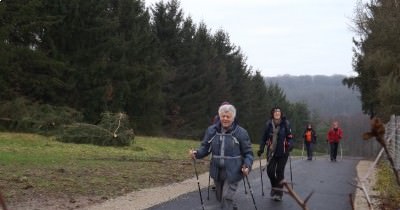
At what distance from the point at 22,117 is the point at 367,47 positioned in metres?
18.9

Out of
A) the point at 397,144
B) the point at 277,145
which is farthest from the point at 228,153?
the point at 397,144

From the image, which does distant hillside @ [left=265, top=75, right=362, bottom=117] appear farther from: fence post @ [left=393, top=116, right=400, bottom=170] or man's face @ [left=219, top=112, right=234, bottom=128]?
man's face @ [left=219, top=112, right=234, bottom=128]

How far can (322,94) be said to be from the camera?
164 m

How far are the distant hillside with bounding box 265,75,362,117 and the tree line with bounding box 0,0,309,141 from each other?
64.1m

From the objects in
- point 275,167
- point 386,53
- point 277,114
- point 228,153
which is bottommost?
point 275,167

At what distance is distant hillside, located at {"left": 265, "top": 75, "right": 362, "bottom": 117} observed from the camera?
144637mm

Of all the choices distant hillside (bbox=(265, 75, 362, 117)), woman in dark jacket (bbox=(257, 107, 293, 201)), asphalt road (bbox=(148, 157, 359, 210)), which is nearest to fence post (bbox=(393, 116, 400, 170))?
asphalt road (bbox=(148, 157, 359, 210))

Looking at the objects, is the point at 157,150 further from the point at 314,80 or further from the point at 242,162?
the point at 314,80

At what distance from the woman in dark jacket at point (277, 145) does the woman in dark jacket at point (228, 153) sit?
4.32 metres

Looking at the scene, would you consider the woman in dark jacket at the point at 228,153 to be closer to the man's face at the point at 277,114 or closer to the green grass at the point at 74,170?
the green grass at the point at 74,170

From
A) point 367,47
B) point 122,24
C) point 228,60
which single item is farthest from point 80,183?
point 228,60

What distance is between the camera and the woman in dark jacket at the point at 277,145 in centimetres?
1276

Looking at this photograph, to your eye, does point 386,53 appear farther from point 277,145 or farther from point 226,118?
point 226,118

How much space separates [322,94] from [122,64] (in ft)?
415
